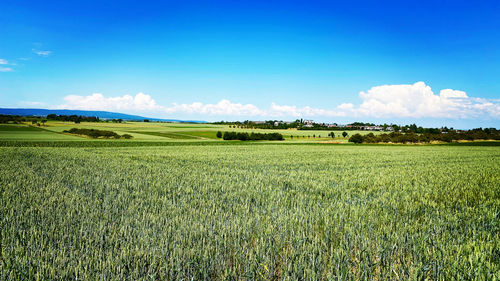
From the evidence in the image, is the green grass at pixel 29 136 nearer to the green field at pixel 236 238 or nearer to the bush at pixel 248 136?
the bush at pixel 248 136

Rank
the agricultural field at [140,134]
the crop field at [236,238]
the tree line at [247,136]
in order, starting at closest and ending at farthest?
the crop field at [236,238] → the agricultural field at [140,134] → the tree line at [247,136]

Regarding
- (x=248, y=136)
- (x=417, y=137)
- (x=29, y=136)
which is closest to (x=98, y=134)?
(x=29, y=136)

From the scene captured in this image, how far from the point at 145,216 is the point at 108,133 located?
68762mm

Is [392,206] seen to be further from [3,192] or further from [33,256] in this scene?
[3,192]

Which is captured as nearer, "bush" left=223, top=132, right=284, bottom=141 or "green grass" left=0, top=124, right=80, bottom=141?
"green grass" left=0, top=124, right=80, bottom=141

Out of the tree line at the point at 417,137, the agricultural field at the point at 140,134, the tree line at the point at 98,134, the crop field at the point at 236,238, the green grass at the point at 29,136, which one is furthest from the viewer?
the tree line at the point at 417,137

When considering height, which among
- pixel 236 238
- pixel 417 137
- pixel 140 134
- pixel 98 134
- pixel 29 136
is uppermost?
pixel 417 137

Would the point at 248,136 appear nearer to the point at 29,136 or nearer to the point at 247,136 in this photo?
the point at 247,136

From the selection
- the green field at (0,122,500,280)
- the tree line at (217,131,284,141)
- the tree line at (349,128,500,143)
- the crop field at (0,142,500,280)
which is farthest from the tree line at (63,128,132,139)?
the tree line at (349,128,500,143)

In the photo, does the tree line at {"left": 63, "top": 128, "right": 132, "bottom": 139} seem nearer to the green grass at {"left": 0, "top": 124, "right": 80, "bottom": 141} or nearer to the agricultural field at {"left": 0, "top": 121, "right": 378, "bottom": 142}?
the agricultural field at {"left": 0, "top": 121, "right": 378, "bottom": 142}

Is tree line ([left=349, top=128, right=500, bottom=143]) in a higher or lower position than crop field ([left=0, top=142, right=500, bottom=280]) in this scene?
higher

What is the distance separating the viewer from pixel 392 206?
716 centimetres

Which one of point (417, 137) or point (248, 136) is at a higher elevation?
point (417, 137)

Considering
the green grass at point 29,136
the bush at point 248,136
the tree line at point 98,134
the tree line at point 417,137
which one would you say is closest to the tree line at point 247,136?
the bush at point 248,136
